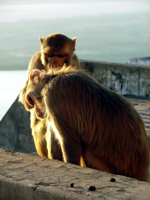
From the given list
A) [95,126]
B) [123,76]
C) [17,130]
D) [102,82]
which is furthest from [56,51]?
[17,130]

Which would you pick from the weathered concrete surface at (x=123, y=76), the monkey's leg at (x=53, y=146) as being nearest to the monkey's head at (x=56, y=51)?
the monkey's leg at (x=53, y=146)

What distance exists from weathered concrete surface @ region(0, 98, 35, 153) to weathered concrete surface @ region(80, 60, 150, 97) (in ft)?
7.12

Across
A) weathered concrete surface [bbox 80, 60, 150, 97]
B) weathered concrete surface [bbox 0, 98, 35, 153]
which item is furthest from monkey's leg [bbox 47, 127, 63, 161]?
weathered concrete surface [bbox 0, 98, 35, 153]

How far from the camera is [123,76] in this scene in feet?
27.0

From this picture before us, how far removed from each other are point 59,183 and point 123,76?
608 centimetres

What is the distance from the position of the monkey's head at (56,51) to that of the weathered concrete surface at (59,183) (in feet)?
7.81

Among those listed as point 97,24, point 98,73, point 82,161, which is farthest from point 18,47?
point 82,161

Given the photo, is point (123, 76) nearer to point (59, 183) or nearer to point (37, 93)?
Result: point (37, 93)

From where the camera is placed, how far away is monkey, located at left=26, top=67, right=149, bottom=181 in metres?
2.96

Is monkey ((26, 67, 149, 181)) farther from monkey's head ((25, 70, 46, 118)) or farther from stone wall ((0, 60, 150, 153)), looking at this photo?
stone wall ((0, 60, 150, 153))

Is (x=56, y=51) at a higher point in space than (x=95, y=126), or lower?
higher

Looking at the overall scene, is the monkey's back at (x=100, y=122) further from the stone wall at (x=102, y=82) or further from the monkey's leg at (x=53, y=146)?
the stone wall at (x=102, y=82)

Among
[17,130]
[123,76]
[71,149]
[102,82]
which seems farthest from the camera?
[17,130]

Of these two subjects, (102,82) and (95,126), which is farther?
(102,82)
